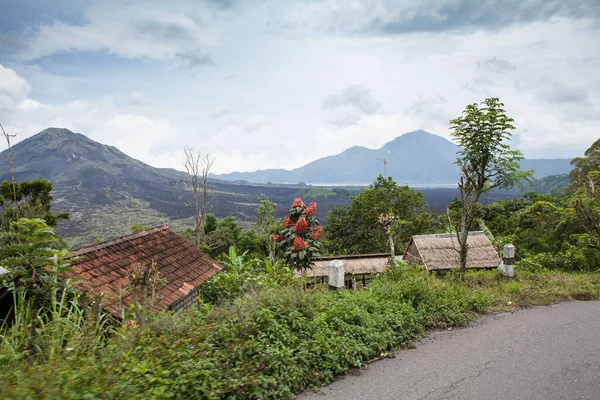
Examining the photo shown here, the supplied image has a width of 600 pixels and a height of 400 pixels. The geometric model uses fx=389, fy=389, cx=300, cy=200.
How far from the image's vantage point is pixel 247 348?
4.37m

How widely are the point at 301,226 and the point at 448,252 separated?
14.1 metres

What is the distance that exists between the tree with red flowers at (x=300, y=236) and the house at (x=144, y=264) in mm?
2229

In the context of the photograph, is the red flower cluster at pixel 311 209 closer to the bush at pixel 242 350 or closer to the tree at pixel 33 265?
the bush at pixel 242 350

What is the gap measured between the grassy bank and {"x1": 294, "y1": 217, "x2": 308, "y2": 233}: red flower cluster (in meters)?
3.95

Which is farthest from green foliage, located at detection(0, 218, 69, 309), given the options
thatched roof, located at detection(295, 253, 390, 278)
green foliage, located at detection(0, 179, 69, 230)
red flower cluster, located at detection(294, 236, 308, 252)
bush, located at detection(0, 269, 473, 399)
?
green foliage, located at detection(0, 179, 69, 230)

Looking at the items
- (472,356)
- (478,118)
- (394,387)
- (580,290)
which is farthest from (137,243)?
(580,290)

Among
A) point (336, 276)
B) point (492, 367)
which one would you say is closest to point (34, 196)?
point (336, 276)

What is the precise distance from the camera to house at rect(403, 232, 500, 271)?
70.7 ft

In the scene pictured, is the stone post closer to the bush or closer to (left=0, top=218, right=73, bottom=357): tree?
the bush

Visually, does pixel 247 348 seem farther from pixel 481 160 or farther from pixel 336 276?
pixel 481 160

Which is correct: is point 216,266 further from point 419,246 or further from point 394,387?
point 419,246

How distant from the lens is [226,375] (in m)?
3.99

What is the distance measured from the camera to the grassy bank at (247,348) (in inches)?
130

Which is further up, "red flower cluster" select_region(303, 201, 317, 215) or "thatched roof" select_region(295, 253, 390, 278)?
"red flower cluster" select_region(303, 201, 317, 215)
